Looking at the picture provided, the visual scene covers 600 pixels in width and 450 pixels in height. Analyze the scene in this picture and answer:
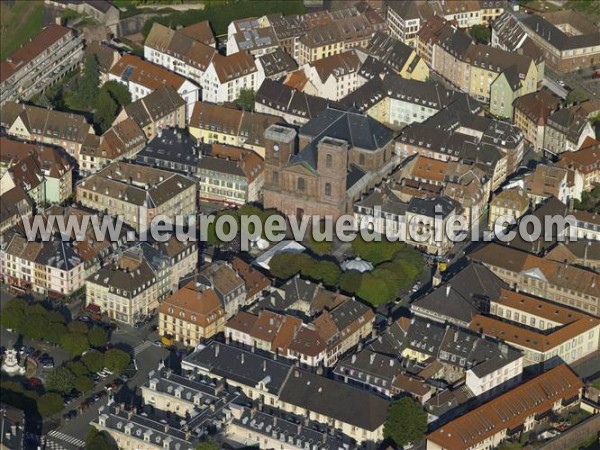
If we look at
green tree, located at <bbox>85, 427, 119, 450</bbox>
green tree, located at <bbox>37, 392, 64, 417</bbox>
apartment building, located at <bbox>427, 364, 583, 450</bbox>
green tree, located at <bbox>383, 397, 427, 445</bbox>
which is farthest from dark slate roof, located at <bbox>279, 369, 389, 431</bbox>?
green tree, located at <bbox>37, 392, 64, 417</bbox>

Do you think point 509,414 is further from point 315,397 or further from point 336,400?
point 315,397

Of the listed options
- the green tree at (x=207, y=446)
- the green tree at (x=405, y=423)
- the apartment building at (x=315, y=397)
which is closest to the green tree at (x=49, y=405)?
the apartment building at (x=315, y=397)

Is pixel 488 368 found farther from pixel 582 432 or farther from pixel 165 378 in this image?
pixel 165 378

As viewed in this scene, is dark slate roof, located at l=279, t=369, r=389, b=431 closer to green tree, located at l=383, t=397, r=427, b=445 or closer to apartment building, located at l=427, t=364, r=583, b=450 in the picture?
green tree, located at l=383, t=397, r=427, b=445

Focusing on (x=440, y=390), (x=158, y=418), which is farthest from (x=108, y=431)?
(x=440, y=390)

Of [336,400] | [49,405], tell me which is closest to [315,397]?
[336,400]

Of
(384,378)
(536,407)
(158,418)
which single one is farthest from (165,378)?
(536,407)

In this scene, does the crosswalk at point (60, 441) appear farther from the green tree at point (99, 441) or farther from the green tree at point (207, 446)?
the green tree at point (207, 446)
